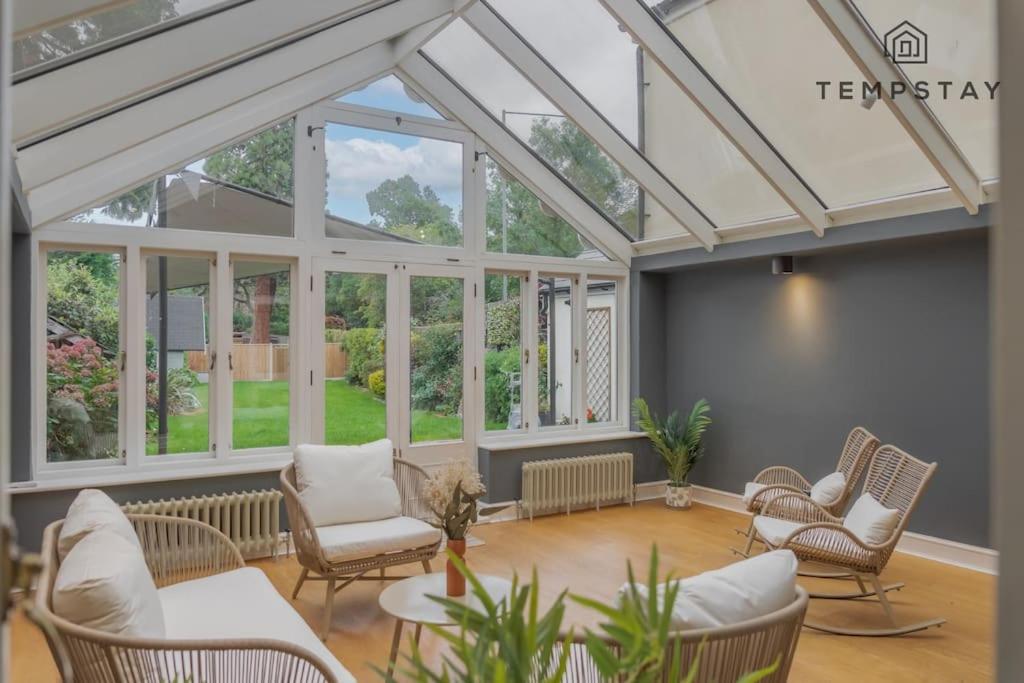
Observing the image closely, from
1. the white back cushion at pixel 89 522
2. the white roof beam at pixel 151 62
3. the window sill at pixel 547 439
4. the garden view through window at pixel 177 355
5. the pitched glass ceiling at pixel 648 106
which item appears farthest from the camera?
the window sill at pixel 547 439

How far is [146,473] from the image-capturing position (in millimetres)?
4836

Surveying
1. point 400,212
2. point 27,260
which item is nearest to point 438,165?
point 400,212

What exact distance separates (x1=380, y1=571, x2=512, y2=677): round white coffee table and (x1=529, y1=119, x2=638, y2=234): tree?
3.79m

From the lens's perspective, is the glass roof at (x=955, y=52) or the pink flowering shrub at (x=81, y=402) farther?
the pink flowering shrub at (x=81, y=402)

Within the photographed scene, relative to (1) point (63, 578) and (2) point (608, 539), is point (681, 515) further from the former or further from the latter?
(1) point (63, 578)

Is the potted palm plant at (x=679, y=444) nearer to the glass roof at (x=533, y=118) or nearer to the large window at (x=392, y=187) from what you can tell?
the glass roof at (x=533, y=118)

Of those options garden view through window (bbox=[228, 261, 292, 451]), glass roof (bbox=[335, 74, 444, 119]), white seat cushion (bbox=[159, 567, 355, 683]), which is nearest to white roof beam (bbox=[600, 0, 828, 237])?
glass roof (bbox=[335, 74, 444, 119])

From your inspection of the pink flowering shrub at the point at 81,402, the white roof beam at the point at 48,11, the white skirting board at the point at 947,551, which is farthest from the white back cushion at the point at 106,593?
the white skirting board at the point at 947,551

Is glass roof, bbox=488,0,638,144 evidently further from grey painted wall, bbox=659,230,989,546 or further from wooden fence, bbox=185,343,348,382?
wooden fence, bbox=185,343,348,382

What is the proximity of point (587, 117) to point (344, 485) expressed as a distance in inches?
133

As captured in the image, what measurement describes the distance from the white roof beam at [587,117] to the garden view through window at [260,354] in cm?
237

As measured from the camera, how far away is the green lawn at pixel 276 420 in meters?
5.18

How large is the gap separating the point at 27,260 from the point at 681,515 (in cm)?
547

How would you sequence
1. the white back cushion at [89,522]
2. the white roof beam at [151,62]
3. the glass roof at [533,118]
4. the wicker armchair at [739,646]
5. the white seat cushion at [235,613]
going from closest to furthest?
the wicker armchair at [739,646] → the white back cushion at [89,522] → the white seat cushion at [235,613] → the white roof beam at [151,62] → the glass roof at [533,118]
